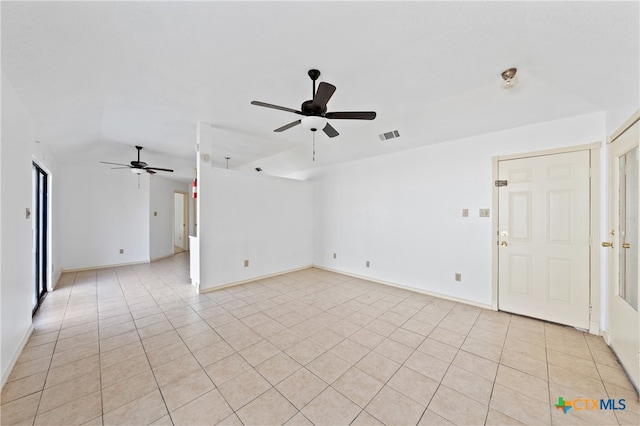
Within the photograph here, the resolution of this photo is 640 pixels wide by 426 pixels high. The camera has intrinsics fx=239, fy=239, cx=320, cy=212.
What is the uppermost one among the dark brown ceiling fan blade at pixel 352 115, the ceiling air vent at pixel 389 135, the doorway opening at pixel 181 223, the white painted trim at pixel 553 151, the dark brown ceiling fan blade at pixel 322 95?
the ceiling air vent at pixel 389 135

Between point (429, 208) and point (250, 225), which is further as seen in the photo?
point (250, 225)

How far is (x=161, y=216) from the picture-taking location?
7.10m

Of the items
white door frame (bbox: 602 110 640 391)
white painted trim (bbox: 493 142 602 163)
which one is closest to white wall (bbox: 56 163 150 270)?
white painted trim (bbox: 493 142 602 163)

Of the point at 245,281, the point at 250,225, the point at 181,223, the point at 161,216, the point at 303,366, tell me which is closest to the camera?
the point at 303,366

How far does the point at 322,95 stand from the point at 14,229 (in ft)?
10.1

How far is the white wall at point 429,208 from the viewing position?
3266 millimetres

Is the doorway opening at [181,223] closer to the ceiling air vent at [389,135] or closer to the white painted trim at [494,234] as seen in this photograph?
the ceiling air vent at [389,135]

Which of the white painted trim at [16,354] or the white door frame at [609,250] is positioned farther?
the white door frame at [609,250]

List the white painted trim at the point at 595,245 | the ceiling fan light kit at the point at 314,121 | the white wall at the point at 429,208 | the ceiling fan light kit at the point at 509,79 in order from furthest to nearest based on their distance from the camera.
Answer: the white wall at the point at 429,208 < the white painted trim at the point at 595,245 < the ceiling fan light kit at the point at 314,121 < the ceiling fan light kit at the point at 509,79

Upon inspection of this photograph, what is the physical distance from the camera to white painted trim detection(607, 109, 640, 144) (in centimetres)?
196

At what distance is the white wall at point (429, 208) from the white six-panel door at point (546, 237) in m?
0.20

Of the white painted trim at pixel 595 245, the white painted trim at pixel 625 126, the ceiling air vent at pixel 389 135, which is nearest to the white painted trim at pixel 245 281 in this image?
the ceiling air vent at pixel 389 135

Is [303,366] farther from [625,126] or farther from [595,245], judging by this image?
[625,126]

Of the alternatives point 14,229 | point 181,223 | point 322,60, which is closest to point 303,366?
point 322,60
